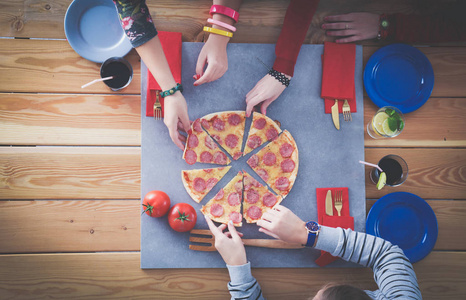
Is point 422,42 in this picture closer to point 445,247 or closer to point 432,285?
point 445,247

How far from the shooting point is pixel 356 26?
65.3 inches

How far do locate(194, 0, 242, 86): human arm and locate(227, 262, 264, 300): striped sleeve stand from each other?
91 centimetres

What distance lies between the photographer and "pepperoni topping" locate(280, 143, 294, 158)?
1.68 m

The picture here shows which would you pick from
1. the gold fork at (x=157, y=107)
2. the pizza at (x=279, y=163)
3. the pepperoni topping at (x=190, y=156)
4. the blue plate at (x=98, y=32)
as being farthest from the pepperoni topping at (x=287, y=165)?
the blue plate at (x=98, y=32)

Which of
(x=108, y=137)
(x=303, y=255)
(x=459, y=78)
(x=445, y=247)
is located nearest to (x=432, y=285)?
(x=445, y=247)

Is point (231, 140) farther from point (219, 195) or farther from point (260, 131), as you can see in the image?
point (219, 195)

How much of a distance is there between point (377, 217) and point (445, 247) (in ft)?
1.36

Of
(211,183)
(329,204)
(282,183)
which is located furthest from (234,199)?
(329,204)

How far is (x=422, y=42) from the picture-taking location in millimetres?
1701

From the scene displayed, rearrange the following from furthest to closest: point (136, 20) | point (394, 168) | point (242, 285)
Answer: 1. point (394, 168)
2. point (242, 285)
3. point (136, 20)

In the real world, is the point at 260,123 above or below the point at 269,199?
above

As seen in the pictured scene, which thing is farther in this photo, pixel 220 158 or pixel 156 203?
pixel 220 158

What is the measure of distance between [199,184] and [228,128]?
0.33 meters

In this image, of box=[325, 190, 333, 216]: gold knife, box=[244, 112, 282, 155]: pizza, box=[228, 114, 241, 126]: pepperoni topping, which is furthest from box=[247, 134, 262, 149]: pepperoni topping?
box=[325, 190, 333, 216]: gold knife
